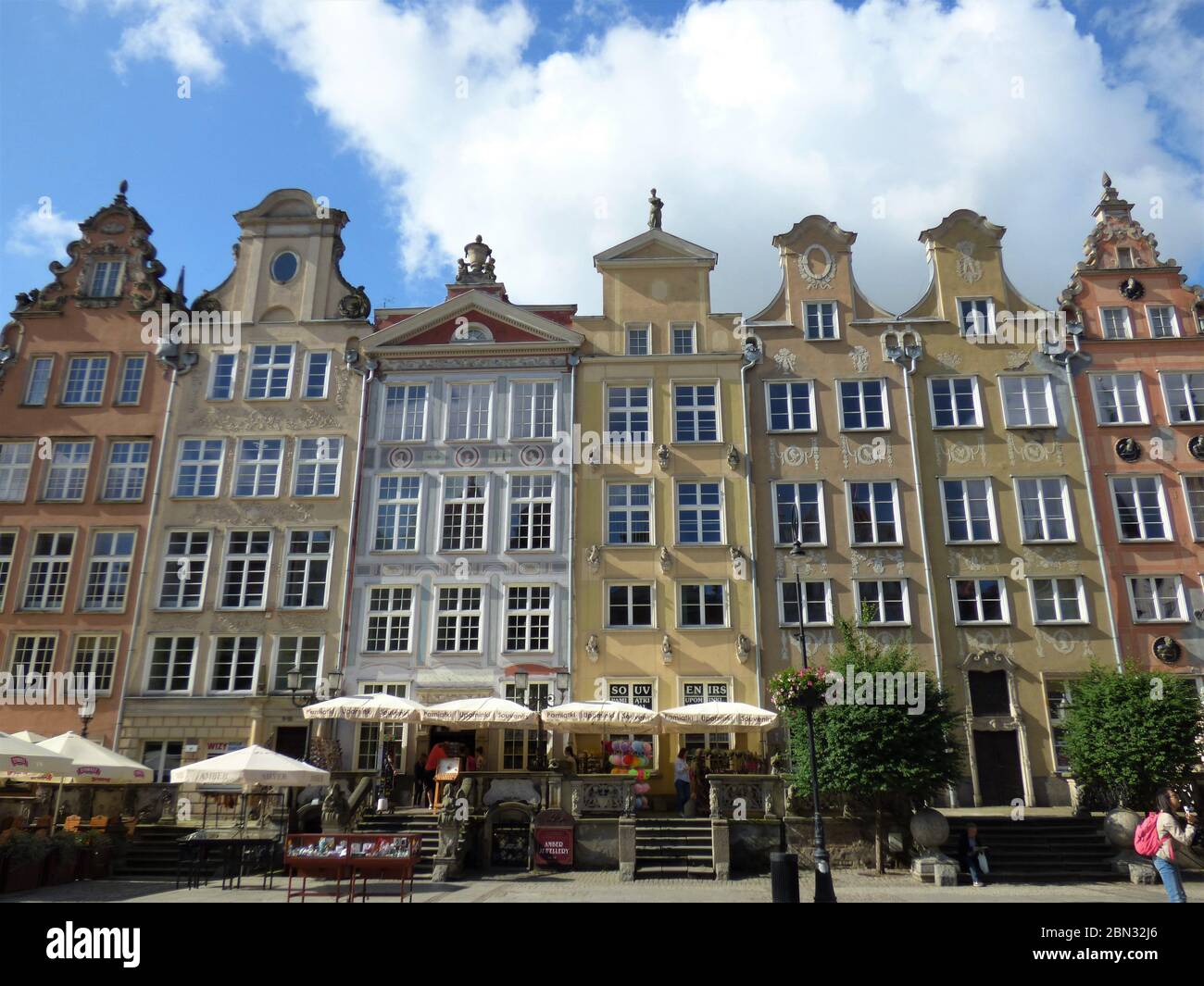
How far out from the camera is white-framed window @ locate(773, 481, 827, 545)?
2891 cm

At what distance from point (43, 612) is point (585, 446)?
18.7m

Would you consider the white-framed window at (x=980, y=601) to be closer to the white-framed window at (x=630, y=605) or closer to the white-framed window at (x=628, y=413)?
the white-framed window at (x=630, y=605)

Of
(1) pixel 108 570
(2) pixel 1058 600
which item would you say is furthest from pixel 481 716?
(2) pixel 1058 600

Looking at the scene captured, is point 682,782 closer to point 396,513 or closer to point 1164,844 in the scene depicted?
Answer: point 1164,844

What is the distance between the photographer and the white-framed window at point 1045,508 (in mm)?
28664

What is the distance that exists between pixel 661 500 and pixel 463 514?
6.56m

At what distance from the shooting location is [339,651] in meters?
28.3

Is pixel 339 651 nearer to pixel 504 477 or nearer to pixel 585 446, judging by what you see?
pixel 504 477

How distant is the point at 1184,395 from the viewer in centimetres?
2977

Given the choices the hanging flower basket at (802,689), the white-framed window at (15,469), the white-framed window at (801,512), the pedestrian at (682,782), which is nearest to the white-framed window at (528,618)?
the pedestrian at (682,782)

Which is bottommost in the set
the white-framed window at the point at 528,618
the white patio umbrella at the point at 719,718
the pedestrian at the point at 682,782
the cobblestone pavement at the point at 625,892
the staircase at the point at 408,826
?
the cobblestone pavement at the point at 625,892

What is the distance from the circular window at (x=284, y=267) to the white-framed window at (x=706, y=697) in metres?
20.5

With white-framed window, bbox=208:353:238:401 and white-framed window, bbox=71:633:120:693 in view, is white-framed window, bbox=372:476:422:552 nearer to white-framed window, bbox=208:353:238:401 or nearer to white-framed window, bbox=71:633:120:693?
white-framed window, bbox=208:353:238:401

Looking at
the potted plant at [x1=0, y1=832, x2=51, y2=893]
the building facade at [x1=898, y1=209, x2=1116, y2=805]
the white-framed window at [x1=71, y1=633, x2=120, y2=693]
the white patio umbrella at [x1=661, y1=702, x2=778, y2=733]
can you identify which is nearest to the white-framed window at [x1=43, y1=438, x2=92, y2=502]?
the white-framed window at [x1=71, y1=633, x2=120, y2=693]
